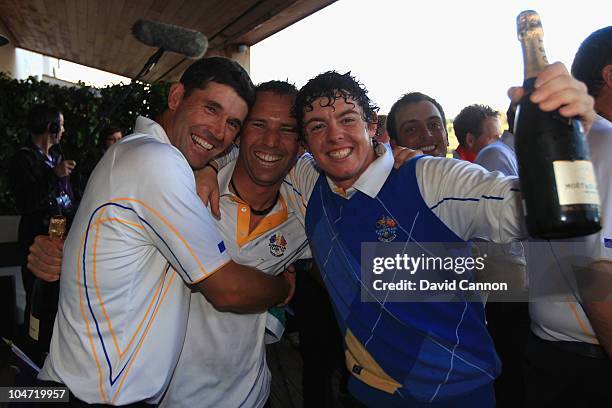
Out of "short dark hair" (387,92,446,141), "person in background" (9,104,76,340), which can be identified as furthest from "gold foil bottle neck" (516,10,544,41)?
"person in background" (9,104,76,340)

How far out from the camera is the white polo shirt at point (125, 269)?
4.63 ft

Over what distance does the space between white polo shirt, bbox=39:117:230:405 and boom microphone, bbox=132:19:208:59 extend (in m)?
1.07

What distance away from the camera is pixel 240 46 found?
7750 millimetres

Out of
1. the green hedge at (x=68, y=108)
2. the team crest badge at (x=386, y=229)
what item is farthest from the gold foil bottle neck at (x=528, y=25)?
the green hedge at (x=68, y=108)

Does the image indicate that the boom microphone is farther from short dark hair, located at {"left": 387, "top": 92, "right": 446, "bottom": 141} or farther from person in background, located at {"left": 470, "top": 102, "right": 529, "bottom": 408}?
person in background, located at {"left": 470, "top": 102, "right": 529, "bottom": 408}

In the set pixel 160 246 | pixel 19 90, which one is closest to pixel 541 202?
pixel 160 246

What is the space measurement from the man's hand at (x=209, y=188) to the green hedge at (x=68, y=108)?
5003mm

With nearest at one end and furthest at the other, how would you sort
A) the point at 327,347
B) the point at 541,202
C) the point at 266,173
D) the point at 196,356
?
1. the point at 541,202
2. the point at 196,356
3. the point at 266,173
4. the point at 327,347

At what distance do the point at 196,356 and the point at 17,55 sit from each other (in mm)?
13872

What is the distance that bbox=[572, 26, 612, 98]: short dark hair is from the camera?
1974mm

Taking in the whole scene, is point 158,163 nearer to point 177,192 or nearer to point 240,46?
point 177,192

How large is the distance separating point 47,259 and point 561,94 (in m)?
1.88

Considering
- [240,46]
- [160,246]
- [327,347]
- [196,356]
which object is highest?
[240,46]

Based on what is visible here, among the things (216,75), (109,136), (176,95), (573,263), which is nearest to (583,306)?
(573,263)
